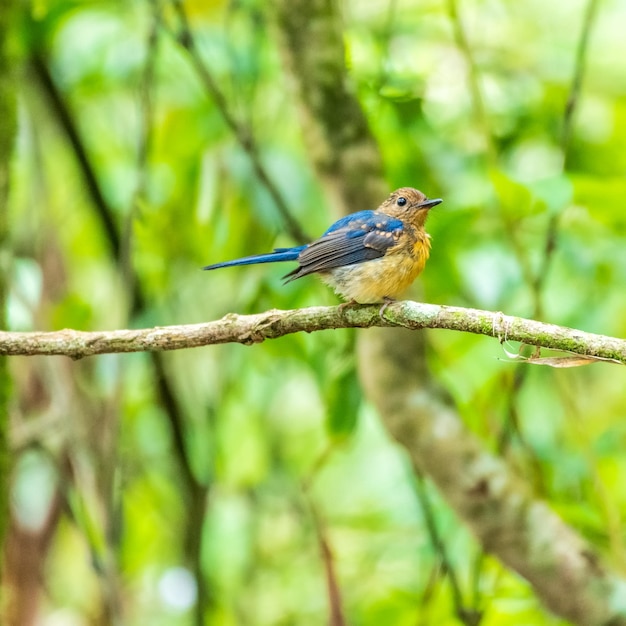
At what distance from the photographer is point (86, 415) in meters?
4.61

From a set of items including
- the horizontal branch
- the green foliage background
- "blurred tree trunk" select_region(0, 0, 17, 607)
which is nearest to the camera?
the horizontal branch

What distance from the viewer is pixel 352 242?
3031mm

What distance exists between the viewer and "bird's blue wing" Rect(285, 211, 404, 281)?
2.96 metres

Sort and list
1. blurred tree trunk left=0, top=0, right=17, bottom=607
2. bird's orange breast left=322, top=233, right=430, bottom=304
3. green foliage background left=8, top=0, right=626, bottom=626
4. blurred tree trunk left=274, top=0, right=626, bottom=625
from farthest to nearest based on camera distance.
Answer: green foliage background left=8, top=0, right=626, bottom=626 → blurred tree trunk left=0, top=0, right=17, bottom=607 → blurred tree trunk left=274, top=0, right=626, bottom=625 → bird's orange breast left=322, top=233, right=430, bottom=304

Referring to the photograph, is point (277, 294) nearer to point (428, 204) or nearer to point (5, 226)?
point (428, 204)

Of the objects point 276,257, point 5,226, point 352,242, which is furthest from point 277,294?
point 5,226

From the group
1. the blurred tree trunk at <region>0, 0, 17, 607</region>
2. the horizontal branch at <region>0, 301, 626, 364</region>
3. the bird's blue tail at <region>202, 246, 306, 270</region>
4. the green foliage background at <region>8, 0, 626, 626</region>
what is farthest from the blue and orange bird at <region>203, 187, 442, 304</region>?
the blurred tree trunk at <region>0, 0, 17, 607</region>

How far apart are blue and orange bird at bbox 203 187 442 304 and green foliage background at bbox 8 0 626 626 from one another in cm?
15

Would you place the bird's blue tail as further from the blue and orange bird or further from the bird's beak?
the bird's beak

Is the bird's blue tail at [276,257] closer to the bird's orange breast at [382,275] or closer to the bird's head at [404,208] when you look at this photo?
the bird's orange breast at [382,275]

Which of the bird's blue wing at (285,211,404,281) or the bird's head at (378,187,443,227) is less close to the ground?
the bird's head at (378,187,443,227)

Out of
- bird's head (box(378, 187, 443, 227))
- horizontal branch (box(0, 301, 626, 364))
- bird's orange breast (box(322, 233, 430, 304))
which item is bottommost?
horizontal branch (box(0, 301, 626, 364))

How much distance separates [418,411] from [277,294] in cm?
66

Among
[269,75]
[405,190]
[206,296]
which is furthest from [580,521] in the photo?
[269,75]
